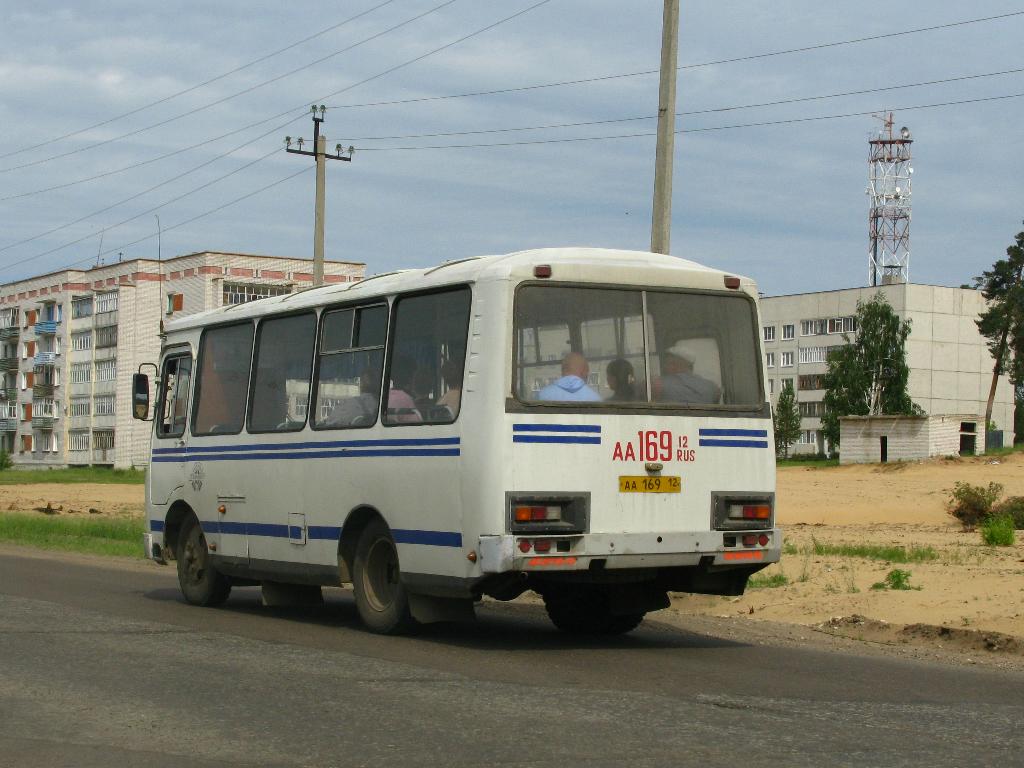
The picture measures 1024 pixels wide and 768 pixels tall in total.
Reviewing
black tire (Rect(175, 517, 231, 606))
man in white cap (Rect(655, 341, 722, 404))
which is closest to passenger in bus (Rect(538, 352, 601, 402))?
man in white cap (Rect(655, 341, 722, 404))

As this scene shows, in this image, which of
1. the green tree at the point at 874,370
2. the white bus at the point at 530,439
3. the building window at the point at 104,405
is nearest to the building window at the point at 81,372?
the building window at the point at 104,405

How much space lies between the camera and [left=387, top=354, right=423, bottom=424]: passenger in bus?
12.9 m

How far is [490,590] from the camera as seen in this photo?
1212 centimetres

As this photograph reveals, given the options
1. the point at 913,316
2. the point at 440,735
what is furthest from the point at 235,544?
the point at 913,316

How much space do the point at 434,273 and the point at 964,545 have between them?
1594 centimetres

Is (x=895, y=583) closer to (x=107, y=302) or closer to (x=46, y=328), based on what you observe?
(x=107, y=302)

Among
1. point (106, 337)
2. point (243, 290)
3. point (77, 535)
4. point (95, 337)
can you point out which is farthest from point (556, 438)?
point (95, 337)

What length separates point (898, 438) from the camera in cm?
8338

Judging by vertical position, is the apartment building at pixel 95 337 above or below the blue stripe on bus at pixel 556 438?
above

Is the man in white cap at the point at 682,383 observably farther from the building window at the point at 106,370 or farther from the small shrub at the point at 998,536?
the building window at the point at 106,370

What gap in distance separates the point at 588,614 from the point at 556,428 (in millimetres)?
2515

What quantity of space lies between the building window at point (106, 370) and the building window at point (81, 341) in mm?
1862

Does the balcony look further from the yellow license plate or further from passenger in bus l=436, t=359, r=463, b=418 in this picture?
the yellow license plate

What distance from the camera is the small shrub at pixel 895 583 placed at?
16.3m
